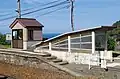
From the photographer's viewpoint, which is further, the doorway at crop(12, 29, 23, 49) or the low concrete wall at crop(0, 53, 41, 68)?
the doorway at crop(12, 29, 23, 49)

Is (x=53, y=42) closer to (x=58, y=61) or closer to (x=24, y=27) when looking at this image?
(x=58, y=61)

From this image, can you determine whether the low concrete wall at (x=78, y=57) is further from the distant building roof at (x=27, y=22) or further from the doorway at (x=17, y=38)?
the doorway at (x=17, y=38)

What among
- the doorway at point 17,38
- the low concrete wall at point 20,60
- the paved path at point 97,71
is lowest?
the paved path at point 97,71

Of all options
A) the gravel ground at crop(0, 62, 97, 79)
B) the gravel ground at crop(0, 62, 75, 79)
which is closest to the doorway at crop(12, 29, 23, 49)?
the gravel ground at crop(0, 62, 97, 79)

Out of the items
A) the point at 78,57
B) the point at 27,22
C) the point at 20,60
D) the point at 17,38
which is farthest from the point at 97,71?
the point at 17,38

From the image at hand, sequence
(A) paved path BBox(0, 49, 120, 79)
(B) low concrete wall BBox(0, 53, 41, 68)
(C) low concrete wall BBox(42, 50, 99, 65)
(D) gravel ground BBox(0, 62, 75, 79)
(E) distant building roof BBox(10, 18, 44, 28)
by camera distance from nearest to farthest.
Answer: (D) gravel ground BBox(0, 62, 75, 79) < (A) paved path BBox(0, 49, 120, 79) < (C) low concrete wall BBox(42, 50, 99, 65) < (B) low concrete wall BBox(0, 53, 41, 68) < (E) distant building roof BBox(10, 18, 44, 28)

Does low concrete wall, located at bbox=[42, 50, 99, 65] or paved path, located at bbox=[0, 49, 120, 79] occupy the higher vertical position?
low concrete wall, located at bbox=[42, 50, 99, 65]

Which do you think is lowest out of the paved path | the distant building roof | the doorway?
the paved path

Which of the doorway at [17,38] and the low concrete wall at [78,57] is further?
the doorway at [17,38]

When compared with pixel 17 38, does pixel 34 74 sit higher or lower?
lower

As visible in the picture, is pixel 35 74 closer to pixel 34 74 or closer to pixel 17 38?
pixel 34 74

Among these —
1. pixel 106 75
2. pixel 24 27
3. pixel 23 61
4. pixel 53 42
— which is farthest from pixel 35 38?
pixel 106 75

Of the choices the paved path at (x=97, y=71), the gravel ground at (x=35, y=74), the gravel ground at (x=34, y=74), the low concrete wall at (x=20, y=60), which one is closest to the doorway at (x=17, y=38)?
the low concrete wall at (x=20, y=60)

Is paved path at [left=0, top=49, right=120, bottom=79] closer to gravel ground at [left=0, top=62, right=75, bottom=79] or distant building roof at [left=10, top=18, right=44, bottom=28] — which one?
gravel ground at [left=0, top=62, right=75, bottom=79]
